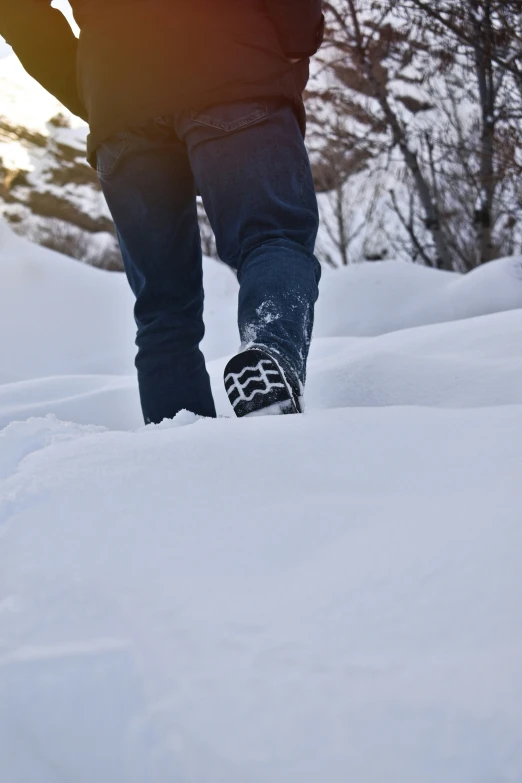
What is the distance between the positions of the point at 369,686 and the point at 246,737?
0.23 feet

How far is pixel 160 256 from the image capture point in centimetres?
119

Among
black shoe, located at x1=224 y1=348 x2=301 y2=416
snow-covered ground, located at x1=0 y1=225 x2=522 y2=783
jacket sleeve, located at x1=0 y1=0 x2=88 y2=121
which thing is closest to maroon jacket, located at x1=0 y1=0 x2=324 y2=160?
jacket sleeve, located at x1=0 y1=0 x2=88 y2=121

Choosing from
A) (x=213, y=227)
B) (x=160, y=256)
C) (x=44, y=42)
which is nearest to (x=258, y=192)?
(x=213, y=227)

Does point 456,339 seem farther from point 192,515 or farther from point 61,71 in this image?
point 192,515

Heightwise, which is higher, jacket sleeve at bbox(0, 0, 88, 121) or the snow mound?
jacket sleeve at bbox(0, 0, 88, 121)

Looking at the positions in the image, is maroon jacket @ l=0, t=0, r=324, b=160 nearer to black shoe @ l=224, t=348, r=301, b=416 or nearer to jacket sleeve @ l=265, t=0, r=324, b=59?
jacket sleeve @ l=265, t=0, r=324, b=59

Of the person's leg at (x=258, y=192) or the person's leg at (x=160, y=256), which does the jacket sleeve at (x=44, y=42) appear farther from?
the person's leg at (x=258, y=192)

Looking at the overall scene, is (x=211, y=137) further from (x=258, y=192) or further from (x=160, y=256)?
(x=160, y=256)

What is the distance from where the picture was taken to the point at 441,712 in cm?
34

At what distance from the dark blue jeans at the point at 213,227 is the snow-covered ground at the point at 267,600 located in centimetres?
28

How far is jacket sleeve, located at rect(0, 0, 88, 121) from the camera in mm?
1193

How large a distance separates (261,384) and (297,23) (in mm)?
607

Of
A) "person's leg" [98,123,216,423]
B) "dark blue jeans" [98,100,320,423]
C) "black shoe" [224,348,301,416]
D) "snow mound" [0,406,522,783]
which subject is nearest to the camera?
"snow mound" [0,406,522,783]

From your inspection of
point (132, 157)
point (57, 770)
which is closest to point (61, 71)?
point (132, 157)
